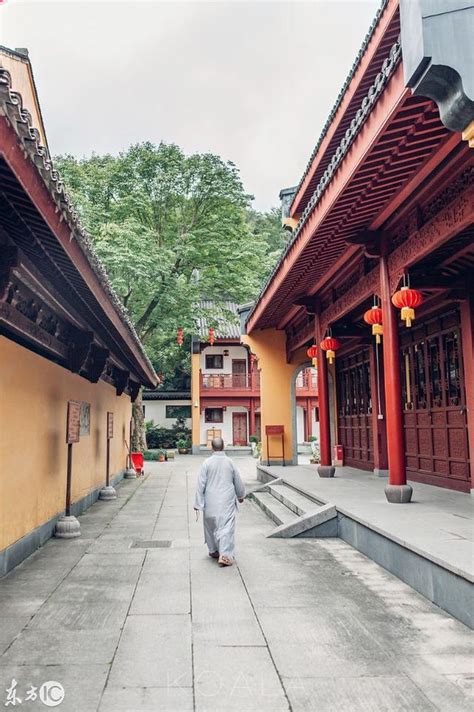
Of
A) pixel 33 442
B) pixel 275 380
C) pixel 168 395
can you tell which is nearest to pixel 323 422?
pixel 275 380

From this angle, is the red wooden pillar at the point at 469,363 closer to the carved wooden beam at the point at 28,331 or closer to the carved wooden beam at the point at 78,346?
the carved wooden beam at the point at 78,346

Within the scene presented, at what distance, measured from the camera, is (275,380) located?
48.6 ft

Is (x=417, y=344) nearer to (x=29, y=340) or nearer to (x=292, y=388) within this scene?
(x=292, y=388)

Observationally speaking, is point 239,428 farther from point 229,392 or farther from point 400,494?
point 400,494

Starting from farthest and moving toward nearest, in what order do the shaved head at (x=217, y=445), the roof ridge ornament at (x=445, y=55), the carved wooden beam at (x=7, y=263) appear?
the shaved head at (x=217, y=445) < the carved wooden beam at (x=7, y=263) < the roof ridge ornament at (x=445, y=55)

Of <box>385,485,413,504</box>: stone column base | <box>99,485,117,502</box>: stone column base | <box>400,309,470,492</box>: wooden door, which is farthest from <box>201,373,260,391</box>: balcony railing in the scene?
<box>385,485,413,504</box>: stone column base

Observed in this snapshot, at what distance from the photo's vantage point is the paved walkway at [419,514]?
4500 mm

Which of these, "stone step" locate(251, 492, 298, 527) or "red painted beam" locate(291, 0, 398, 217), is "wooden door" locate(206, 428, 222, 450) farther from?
"red painted beam" locate(291, 0, 398, 217)

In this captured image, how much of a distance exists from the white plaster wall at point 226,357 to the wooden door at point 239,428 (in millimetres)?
2684

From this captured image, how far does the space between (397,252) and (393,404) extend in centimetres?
187

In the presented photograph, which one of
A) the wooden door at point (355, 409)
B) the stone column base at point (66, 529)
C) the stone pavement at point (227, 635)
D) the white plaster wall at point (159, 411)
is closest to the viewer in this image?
the stone pavement at point (227, 635)

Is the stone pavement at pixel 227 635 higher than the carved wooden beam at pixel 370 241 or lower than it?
lower

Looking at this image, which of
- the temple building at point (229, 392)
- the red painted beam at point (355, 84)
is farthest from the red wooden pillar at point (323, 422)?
the temple building at point (229, 392)

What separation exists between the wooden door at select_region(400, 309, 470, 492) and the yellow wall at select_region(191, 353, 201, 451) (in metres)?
20.5
